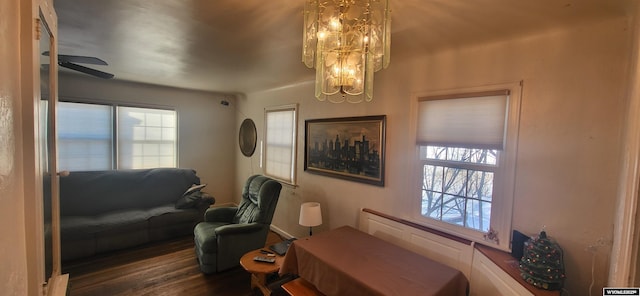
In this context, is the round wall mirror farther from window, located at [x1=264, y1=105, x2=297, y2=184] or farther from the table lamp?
the table lamp

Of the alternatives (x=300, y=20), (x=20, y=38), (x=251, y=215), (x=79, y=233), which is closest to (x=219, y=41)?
(x=300, y=20)

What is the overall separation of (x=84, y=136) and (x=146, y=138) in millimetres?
794

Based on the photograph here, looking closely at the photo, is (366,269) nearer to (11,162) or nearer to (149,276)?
(11,162)

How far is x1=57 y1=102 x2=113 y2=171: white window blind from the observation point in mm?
3734

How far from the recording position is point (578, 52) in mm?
1601

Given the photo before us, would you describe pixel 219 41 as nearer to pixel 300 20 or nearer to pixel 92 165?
pixel 300 20

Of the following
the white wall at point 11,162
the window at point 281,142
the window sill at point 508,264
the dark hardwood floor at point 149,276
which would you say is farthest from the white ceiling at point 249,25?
the dark hardwood floor at point 149,276

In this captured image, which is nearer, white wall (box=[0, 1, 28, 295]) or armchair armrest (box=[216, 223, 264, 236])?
white wall (box=[0, 1, 28, 295])

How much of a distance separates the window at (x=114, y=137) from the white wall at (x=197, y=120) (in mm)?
152

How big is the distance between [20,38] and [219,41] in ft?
4.87

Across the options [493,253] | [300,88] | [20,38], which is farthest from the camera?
[300,88]

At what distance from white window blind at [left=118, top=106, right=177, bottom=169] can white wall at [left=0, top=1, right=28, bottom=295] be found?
13.7 feet

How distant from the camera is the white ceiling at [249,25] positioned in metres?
1.47

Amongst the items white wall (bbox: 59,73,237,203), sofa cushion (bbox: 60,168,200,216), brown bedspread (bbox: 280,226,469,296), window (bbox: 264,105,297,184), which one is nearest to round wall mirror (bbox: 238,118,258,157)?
white wall (bbox: 59,73,237,203)
